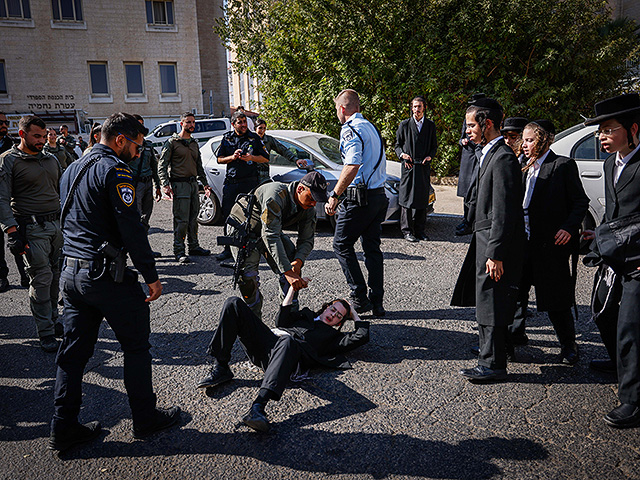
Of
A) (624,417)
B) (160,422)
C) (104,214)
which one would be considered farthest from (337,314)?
(624,417)

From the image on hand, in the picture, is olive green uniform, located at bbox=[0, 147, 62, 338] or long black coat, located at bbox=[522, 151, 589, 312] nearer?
long black coat, located at bbox=[522, 151, 589, 312]

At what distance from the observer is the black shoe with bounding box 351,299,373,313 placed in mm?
5355

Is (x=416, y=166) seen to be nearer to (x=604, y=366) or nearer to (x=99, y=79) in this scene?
(x=604, y=366)

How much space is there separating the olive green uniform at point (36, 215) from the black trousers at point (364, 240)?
2738 mm

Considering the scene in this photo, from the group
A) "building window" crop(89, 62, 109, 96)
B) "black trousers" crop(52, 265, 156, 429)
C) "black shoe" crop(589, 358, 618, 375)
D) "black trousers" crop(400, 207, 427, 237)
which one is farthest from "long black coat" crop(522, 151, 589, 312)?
"building window" crop(89, 62, 109, 96)

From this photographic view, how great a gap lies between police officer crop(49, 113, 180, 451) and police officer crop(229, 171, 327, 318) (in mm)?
1055

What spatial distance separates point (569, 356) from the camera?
13.7 feet

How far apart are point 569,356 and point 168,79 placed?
30.6m

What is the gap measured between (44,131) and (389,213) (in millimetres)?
5292

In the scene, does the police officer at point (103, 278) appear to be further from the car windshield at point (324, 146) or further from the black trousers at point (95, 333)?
the car windshield at point (324, 146)

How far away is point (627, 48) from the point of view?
11539 mm

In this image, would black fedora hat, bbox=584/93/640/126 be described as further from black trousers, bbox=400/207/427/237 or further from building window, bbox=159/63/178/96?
building window, bbox=159/63/178/96

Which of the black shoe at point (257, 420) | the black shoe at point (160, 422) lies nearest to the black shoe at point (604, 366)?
the black shoe at point (257, 420)

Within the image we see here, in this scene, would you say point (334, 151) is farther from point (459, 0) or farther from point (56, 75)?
point (56, 75)
